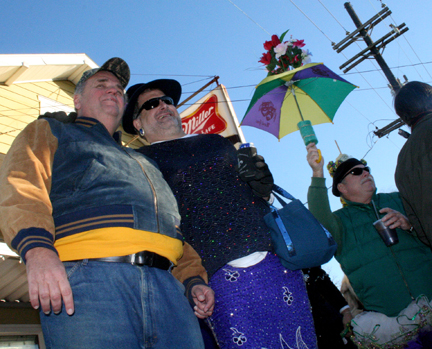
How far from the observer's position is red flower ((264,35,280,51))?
188 inches

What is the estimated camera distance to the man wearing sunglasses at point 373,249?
10.5ft

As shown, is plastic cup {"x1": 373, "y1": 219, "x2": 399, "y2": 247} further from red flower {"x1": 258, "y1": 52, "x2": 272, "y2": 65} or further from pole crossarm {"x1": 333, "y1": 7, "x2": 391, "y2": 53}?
pole crossarm {"x1": 333, "y1": 7, "x2": 391, "y2": 53}

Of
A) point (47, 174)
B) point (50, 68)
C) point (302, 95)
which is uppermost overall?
point (50, 68)

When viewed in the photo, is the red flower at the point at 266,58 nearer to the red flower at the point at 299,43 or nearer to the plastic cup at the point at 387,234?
the red flower at the point at 299,43

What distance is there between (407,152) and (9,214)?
110 inches

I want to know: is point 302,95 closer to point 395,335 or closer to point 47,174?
point 395,335

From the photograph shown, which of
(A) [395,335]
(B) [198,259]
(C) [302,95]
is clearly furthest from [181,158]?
(C) [302,95]

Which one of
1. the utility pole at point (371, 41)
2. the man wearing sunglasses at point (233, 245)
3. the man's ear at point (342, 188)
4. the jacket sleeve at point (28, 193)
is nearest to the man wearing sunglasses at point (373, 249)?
the man's ear at point (342, 188)

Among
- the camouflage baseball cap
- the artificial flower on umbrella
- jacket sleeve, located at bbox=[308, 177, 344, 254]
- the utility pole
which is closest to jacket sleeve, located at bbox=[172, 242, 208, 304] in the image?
the camouflage baseball cap

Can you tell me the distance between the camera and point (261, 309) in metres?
2.02

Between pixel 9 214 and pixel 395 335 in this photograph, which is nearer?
pixel 9 214

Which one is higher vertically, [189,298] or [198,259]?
[198,259]

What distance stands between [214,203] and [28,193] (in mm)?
1056

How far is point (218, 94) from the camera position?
812cm
